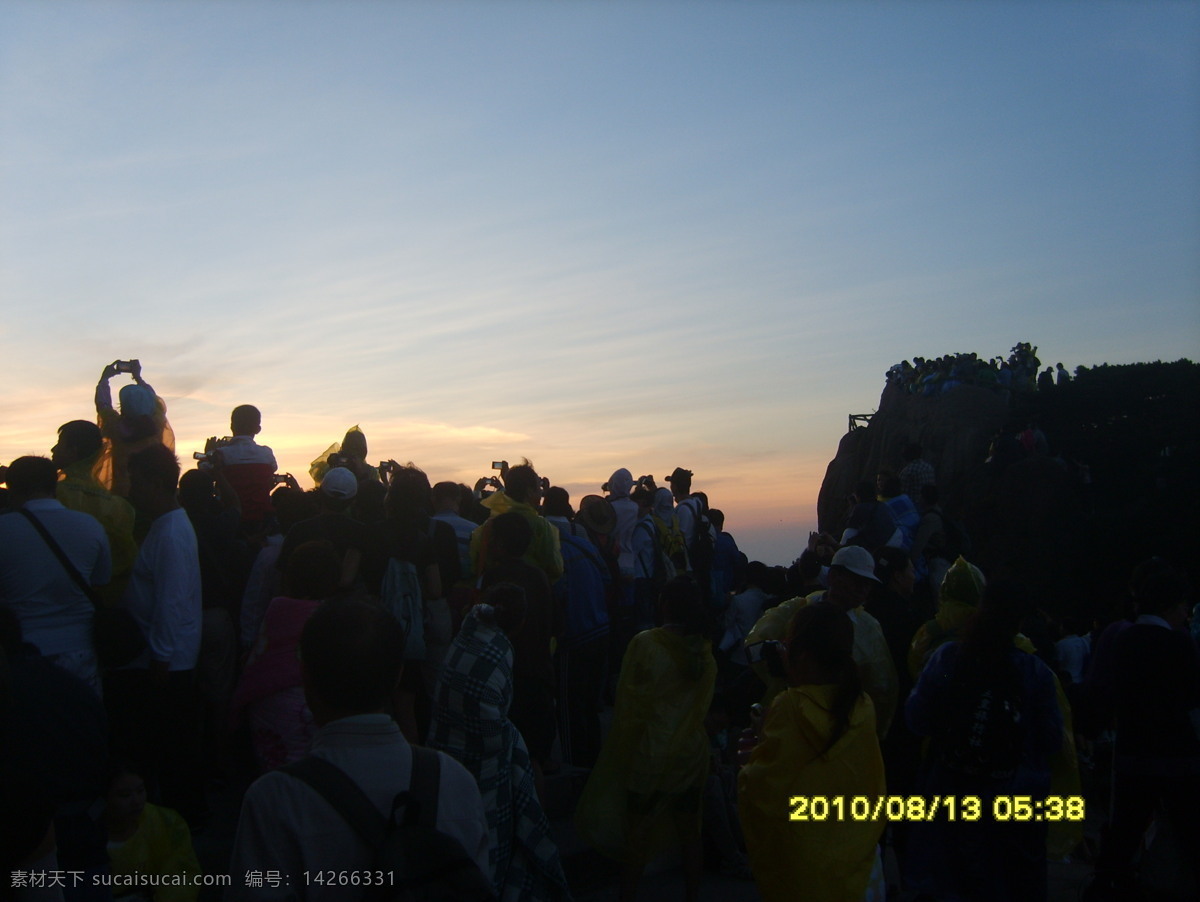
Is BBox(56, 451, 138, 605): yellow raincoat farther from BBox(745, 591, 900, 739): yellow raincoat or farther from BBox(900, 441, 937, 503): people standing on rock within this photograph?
BBox(900, 441, 937, 503): people standing on rock

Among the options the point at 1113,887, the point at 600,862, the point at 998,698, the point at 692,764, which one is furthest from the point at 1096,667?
the point at 600,862

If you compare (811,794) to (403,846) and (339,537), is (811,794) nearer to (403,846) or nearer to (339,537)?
(403,846)

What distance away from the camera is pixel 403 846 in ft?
6.83

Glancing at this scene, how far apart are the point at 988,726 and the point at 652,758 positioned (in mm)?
1660

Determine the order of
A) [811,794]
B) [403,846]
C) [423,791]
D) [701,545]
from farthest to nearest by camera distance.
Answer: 1. [701,545]
2. [811,794]
3. [423,791]
4. [403,846]

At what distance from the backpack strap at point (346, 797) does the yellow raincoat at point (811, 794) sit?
1.88 metres

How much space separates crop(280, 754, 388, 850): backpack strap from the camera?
2.15 meters

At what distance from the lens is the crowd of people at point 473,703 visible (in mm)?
2363

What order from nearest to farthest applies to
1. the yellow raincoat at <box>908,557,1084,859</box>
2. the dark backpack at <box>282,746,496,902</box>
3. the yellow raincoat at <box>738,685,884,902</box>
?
the dark backpack at <box>282,746,496,902</box> → the yellow raincoat at <box>738,685,884,902</box> → the yellow raincoat at <box>908,557,1084,859</box>

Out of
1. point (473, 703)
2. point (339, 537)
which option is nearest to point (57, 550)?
point (339, 537)

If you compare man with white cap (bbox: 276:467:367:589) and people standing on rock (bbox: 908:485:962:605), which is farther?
people standing on rock (bbox: 908:485:962:605)

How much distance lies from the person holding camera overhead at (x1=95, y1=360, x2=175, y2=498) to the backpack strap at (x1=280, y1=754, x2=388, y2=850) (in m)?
4.03

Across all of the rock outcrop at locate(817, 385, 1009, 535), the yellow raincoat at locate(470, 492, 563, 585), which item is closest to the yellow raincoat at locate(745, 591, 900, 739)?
the yellow raincoat at locate(470, 492, 563, 585)
